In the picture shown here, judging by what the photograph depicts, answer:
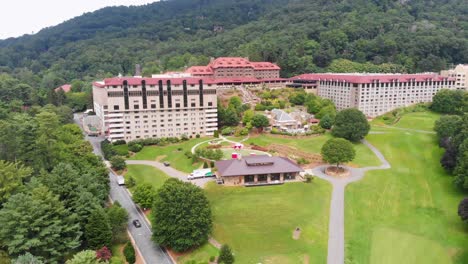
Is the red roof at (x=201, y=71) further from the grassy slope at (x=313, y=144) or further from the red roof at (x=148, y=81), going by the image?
the grassy slope at (x=313, y=144)

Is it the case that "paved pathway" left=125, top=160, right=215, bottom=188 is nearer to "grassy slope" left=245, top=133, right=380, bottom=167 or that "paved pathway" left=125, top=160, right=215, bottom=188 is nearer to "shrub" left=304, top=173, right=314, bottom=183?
"shrub" left=304, top=173, right=314, bottom=183

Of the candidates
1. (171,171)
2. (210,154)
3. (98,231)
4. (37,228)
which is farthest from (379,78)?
(37,228)

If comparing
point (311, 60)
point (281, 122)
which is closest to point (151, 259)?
point (281, 122)

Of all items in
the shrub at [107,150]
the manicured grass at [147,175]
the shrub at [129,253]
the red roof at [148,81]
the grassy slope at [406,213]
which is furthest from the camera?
the red roof at [148,81]

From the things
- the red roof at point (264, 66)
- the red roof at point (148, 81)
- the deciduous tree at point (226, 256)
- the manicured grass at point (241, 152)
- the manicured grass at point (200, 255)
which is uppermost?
the red roof at point (264, 66)

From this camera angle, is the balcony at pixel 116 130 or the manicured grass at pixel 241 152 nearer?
the manicured grass at pixel 241 152

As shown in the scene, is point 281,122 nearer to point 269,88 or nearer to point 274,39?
point 269,88

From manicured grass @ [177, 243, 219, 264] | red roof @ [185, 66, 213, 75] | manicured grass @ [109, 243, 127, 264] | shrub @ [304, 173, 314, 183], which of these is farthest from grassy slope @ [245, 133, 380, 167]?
red roof @ [185, 66, 213, 75]

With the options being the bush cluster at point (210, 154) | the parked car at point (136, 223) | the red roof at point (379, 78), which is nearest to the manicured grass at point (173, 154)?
the bush cluster at point (210, 154)
